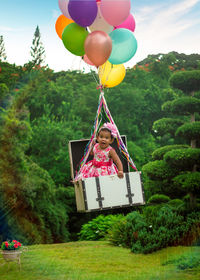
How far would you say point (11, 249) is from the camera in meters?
6.73

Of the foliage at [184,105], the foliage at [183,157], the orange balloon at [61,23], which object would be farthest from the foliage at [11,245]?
the foliage at [184,105]

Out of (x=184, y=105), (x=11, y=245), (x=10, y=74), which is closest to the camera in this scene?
(x=11, y=245)

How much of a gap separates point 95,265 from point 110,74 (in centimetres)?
394

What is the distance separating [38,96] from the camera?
1562 cm

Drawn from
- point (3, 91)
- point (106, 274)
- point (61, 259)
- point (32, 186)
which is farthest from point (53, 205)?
point (106, 274)

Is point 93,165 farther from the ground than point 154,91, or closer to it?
closer to it

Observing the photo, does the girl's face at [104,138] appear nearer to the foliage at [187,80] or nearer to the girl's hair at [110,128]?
the girl's hair at [110,128]

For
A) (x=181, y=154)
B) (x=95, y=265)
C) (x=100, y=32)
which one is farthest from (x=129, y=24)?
(x=181, y=154)

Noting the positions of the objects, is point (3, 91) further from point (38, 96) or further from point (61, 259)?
point (61, 259)

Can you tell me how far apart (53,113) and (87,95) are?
156 centimetres

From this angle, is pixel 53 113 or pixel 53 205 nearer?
pixel 53 205

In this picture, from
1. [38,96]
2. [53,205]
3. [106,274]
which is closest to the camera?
[106,274]

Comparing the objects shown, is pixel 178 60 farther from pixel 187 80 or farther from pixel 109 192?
pixel 109 192

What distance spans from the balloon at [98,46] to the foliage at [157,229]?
4922 millimetres
